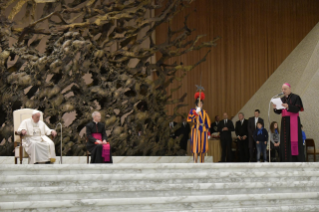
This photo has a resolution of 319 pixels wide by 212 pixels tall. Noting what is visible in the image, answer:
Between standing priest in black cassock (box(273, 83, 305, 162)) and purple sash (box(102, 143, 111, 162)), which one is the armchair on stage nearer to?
purple sash (box(102, 143, 111, 162))

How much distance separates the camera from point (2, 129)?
8156 millimetres

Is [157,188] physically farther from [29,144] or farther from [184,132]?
[184,132]

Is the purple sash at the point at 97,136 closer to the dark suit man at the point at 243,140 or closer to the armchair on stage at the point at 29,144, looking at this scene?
the armchair on stage at the point at 29,144

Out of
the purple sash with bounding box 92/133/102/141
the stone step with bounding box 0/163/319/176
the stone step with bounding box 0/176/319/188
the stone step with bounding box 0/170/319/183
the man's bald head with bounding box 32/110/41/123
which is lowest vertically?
the stone step with bounding box 0/176/319/188

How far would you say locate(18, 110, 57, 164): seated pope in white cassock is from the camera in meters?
6.95

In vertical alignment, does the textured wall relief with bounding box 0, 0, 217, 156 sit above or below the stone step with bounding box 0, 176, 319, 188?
above

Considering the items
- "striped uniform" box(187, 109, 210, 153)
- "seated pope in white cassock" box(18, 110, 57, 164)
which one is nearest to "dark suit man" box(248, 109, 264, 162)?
"striped uniform" box(187, 109, 210, 153)

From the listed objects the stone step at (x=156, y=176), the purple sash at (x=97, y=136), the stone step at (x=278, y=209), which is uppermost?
the purple sash at (x=97, y=136)

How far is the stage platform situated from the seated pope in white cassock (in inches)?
80.1

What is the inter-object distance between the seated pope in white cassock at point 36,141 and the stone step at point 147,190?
8.02ft

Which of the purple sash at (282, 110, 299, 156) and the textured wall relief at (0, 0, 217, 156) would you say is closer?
the purple sash at (282, 110, 299, 156)

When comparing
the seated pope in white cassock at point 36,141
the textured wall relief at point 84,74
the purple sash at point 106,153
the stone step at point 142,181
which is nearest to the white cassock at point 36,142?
the seated pope in white cassock at point 36,141

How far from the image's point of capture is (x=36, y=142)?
6992mm

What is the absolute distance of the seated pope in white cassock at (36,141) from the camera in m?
6.95
